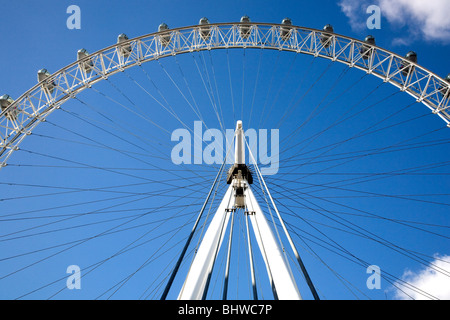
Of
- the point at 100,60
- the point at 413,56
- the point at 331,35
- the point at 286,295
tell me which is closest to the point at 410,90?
the point at 413,56

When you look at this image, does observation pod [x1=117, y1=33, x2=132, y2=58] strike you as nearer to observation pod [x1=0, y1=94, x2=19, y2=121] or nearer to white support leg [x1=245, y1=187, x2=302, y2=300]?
observation pod [x1=0, y1=94, x2=19, y2=121]

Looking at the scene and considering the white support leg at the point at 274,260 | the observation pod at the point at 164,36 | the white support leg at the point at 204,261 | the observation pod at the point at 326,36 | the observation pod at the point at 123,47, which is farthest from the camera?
the observation pod at the point at 326,36

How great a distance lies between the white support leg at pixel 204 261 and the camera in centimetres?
611

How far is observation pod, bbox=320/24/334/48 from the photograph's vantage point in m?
19.7

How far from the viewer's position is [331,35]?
64.5ft

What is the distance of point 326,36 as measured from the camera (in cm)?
1983

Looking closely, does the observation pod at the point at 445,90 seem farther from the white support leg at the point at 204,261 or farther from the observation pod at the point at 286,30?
the white support leg at the point at 204,261

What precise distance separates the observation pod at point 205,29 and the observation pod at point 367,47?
9.96 m

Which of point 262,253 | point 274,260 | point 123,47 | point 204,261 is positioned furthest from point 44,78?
point 274,260

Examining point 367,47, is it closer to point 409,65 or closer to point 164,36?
point 409,65

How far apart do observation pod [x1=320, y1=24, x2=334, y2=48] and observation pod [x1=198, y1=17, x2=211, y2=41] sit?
7.45 m

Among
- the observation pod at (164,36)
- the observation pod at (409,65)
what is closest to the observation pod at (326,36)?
the observation pod at (409,65)

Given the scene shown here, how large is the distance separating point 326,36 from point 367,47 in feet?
8.74
